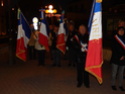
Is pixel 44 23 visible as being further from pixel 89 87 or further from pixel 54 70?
pixel 89 87

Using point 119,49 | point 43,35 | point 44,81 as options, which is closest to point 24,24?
point 43,35

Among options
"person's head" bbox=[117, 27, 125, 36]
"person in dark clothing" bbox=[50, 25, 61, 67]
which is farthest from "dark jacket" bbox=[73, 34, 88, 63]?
"person in dark clothing" bbox=[50, 25, 61, 67]

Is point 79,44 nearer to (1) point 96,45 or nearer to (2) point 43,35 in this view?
(1) point 96,45

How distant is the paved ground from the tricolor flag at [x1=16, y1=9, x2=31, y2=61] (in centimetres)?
69

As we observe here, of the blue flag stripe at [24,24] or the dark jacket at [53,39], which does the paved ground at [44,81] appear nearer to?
the dark jacket at [53,39]

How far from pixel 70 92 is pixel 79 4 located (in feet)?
168

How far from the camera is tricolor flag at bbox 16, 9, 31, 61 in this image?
12273 mm

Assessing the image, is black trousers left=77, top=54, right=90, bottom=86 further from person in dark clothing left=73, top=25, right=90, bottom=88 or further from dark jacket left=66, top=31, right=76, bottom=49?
dark jacket left=66, top=31, right=76, bottom=49

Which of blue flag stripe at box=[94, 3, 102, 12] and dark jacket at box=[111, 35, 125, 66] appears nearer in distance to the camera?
blue flag stripe at box=[94, 3, 102, 12]

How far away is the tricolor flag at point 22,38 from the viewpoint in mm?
12273

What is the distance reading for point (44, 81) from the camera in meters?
9.95

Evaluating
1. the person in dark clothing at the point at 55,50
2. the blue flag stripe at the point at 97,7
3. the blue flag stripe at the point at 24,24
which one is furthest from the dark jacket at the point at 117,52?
the blue flag stripe at the point at 24,24

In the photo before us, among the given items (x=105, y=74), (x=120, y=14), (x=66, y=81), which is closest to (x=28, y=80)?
(x=66, y=81)

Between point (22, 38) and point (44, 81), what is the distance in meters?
3.36
